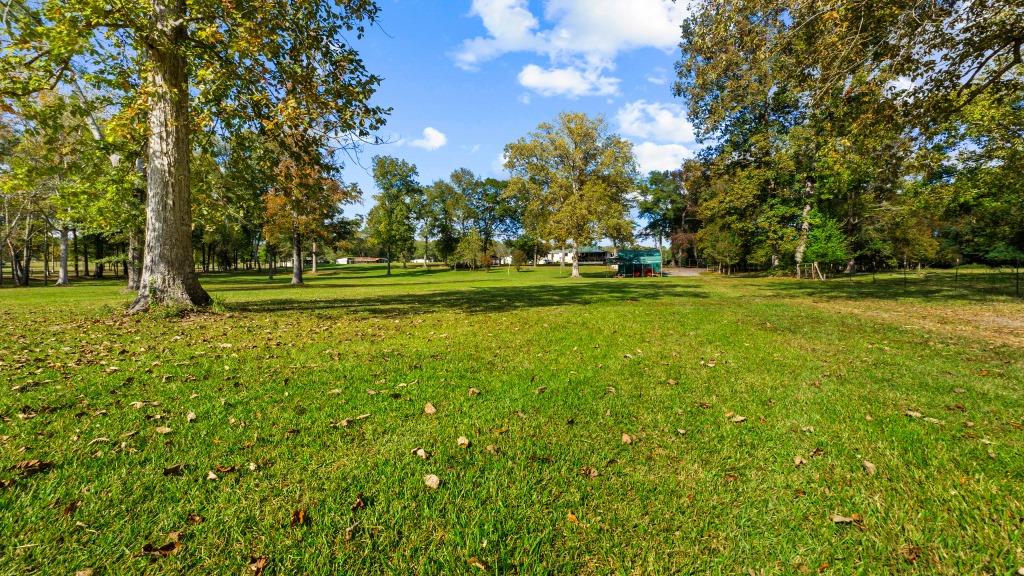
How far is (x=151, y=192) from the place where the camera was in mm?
9359

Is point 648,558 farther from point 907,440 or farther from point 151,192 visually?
point 151,192

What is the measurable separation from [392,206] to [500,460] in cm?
5434

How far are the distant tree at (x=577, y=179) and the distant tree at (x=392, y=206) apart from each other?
1839 cm

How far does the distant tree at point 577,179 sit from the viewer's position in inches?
1470

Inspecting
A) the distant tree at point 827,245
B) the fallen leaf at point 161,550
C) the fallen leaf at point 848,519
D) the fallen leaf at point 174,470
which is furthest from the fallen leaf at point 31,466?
the distant tree at point 827,245

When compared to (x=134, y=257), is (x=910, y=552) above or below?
below

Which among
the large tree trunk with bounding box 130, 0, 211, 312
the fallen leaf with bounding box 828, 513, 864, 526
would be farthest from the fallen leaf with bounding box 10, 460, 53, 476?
the large tree trunk with bounding box 130, 0, 211, 312

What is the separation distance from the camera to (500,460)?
3338 mm

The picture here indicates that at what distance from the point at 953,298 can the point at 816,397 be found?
1830 cm

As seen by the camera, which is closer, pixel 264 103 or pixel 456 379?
pixel 456 379

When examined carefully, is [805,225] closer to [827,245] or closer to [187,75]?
[827,245]

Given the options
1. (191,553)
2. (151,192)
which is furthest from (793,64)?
(151,192)

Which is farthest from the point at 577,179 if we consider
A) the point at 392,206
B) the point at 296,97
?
the point at 296,97

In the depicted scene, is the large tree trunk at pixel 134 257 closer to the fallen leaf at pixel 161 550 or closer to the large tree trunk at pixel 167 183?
the large tree trunk at pixel 167 183
